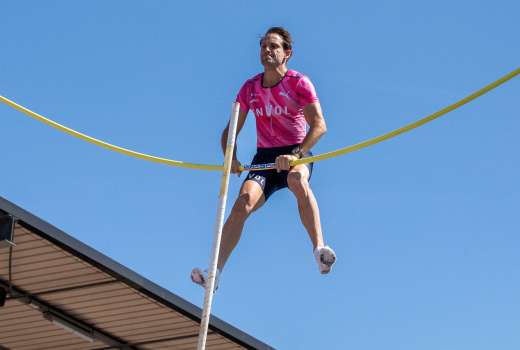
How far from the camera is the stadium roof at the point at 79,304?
15.9 m

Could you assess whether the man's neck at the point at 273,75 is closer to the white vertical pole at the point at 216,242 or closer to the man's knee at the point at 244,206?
the white vertical pole at the point at 216,242

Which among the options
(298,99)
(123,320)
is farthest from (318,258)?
(123,320)

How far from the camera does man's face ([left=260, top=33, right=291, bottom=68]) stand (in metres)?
11.1

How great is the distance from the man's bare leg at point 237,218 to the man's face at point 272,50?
1187mm

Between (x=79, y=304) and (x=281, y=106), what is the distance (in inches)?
302

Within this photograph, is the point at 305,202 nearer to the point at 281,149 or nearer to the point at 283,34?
the point at 281,149

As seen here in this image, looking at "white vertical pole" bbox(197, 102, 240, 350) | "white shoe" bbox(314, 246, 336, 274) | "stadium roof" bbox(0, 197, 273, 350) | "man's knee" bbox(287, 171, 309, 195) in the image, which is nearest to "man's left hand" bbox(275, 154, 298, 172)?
"man's knee" bbox(287, 171, 309, 195)

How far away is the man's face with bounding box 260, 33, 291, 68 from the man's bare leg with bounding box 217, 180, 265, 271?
119 centimetres

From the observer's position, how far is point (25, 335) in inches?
746

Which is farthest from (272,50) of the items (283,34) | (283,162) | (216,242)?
(216,242)

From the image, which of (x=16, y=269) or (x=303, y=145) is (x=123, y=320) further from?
(x=303, y=145)

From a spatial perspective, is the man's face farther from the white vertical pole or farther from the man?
the white vertical pole

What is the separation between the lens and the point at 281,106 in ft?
36.8

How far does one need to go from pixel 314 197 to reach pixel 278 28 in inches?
64.9
